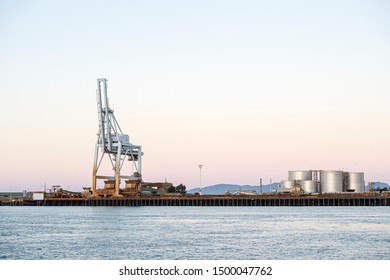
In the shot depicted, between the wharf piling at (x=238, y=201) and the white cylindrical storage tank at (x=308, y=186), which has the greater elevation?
the white cylindrical storage tank at (x=308, y=186)

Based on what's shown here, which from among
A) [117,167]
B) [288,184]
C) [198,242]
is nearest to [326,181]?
[288,184]

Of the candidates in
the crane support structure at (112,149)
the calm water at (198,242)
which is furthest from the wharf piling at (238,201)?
the calm water at (198,242)

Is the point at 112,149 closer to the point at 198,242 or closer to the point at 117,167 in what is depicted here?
the point at 117,167

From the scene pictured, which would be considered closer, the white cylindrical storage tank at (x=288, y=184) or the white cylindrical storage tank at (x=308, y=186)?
the white cylindrical storage tank at (x=308, y=186)

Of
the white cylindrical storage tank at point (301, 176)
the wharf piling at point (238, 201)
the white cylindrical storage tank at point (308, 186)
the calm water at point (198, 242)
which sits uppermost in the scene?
the white cylindrical storage tank at point (301, 176)

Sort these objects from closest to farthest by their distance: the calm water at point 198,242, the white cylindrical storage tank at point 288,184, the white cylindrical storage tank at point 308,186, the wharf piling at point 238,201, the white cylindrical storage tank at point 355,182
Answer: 1. the calm water at point 198,242
2. the wharf piling at point 238,201
3. the white cylindrical storage tank at point 308,186
4. the white cylindrical storage tank at point 288,184
5. the white cylindrical storage tank at point 355,182

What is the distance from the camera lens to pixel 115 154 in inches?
4855

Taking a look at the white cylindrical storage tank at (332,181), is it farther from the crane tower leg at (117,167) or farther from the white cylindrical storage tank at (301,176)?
the crane tower leg at (117,167)

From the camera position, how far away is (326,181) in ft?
498

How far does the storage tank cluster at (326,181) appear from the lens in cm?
15100

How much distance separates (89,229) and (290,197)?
73.0 metres

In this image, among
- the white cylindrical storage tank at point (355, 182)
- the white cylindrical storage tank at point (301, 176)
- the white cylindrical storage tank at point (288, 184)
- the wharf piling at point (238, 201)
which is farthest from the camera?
the white cylindrical storage tank at point (301, 176)
